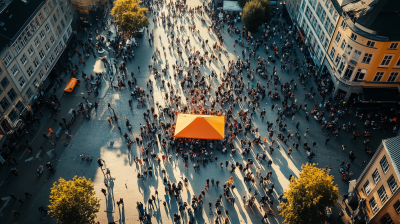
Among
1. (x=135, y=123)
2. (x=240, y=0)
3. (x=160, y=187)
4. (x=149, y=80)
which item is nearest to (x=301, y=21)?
(x=240, y=0)

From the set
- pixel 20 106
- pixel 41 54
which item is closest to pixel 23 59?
pixel 41 54

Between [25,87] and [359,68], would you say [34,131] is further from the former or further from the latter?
[359,68]

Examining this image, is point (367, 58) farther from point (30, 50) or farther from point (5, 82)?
point (5, 82)

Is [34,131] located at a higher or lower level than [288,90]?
lower

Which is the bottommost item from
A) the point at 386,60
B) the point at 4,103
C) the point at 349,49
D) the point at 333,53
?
the point at 4,103

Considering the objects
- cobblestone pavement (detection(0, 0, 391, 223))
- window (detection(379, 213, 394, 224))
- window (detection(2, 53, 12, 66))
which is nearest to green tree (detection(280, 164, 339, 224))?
window (detection(379, 213, 394, 224))

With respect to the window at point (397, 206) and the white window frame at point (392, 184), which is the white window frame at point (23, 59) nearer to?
the white window frame at point (392, 184)
